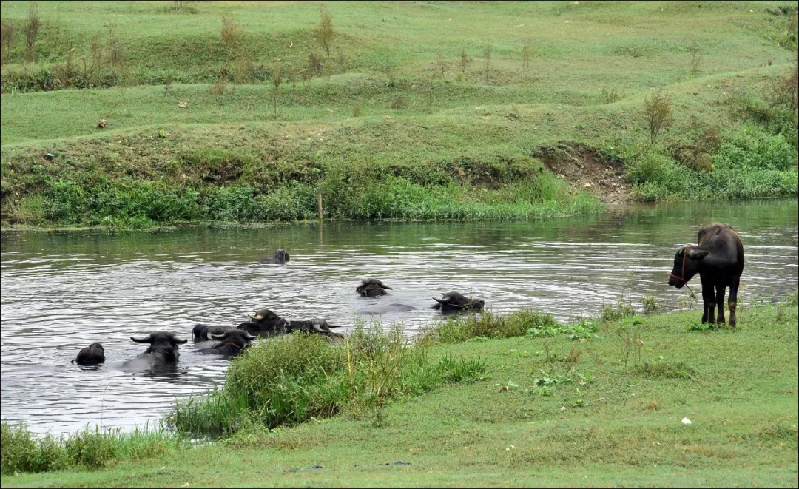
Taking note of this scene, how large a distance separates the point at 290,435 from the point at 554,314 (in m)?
8.81

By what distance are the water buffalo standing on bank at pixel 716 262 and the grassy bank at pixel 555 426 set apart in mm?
634

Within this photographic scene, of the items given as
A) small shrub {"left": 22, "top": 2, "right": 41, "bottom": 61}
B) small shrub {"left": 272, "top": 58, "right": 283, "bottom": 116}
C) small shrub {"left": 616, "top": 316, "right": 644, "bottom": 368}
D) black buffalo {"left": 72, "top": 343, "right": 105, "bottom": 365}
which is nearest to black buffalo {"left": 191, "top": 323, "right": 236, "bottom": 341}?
black buffalo {"left": 72, "top": 343, "right": 105, "bottom": 365}

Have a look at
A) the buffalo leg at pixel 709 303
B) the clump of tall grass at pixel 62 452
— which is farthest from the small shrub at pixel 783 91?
the clump of tall grass at pixel 62 452

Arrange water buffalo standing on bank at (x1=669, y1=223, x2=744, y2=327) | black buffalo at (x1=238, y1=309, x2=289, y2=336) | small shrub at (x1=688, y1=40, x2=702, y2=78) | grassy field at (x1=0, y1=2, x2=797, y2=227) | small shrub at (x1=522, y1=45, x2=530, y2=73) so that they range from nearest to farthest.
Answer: water buffalo standing on bank at (x1=669, y1=223, x2=744, y2=327) < black buffalo at (x1=238, y1=309, x2=289, y2=336) < grassy field at (x1=0, y1=2, x2=797, y2=227) < small shrub at (x1=522, y1=45, x2=530, y2=73) < small shrub at (x1=688, y1=40, x2=702, y2=78)

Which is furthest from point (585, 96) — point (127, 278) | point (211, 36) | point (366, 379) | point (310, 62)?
point (366, 379)

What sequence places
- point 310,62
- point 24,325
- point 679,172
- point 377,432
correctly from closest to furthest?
point 377,432 < point 24,325 < point 679,172 < point 310,62

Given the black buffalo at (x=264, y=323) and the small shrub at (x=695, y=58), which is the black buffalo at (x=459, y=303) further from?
the small shrub at (x=695, y=58)

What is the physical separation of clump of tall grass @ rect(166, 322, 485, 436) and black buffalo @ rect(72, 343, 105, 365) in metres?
2.61

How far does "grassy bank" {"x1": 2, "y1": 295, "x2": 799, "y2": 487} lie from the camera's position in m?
8.60

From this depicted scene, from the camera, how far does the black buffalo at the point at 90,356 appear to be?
15.2 m

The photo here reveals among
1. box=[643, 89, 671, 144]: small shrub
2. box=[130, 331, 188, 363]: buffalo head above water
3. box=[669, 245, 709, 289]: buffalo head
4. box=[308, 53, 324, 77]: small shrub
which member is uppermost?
box=[308, 53, 324, 77]: small shrub

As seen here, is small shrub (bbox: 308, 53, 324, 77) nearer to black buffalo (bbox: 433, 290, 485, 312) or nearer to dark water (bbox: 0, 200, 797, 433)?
dark water (bbox: 0, 200, 797, 433)

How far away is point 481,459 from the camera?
9.20 meters

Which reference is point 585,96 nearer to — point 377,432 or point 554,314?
point 554,314
